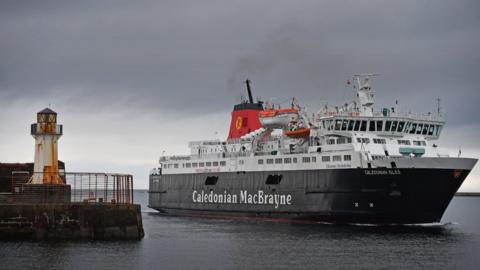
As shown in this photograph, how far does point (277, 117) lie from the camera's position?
5300cm

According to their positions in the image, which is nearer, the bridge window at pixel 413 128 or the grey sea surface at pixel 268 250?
the grey sea surface at pixel 268 250

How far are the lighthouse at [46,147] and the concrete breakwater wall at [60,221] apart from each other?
1.98m

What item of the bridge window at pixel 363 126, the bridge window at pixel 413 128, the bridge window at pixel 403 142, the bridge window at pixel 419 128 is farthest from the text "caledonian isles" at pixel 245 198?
the bridge window at pixel 419 128

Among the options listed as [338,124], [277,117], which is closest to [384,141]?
[338,124]

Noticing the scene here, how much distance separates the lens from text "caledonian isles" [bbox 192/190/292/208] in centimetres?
5075

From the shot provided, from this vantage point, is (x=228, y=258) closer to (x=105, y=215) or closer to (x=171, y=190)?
(x=105, y=215)

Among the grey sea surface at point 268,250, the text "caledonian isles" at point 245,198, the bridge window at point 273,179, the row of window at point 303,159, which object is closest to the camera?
the grey sea surface at point 268,250

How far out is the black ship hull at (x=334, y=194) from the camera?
143 ft

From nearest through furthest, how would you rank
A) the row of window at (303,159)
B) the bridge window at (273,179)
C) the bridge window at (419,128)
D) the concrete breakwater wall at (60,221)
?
the concrete breakwater wall at (60,221)
the row of window at (303,159)
the bridge window at (419,128)
the bridge window at (273,179)

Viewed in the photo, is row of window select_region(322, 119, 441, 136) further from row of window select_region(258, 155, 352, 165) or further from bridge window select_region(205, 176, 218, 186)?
bridge window select_region(205, 176, 218, 186)

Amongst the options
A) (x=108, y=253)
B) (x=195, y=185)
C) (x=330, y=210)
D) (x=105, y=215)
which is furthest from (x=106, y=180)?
(x=195, y=185)

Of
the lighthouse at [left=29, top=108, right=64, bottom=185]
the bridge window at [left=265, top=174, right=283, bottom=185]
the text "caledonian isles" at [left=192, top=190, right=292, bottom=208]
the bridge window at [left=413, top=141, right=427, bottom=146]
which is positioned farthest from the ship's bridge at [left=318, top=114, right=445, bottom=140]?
the lighthouse at [left=29, top=108, right=64, bottom=185]

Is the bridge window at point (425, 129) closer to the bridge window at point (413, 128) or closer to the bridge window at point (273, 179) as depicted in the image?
the bridge window at point (413, 128)

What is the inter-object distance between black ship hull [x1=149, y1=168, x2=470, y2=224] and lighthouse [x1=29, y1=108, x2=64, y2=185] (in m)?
17.4
